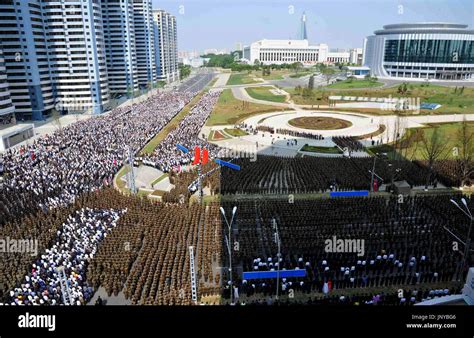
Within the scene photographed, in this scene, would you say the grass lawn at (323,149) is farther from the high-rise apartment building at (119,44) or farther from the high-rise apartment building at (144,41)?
the high-rise apartment building at (144,41)

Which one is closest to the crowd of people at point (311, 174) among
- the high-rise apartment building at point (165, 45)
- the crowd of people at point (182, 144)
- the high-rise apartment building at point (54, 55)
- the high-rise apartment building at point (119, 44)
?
the crowd of people at point (182, 144)

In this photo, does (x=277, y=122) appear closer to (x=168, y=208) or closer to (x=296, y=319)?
(x=168, y=208)

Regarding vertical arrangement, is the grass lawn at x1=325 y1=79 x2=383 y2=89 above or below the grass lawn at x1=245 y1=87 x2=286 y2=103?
above

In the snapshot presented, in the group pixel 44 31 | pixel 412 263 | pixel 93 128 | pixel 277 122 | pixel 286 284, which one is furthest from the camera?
pixel 44 31

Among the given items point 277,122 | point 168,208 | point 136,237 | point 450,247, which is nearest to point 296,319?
point 136,237

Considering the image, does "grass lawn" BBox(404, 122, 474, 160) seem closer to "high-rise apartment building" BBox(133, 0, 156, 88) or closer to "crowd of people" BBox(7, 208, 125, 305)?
"crowd of people" BBox(7, 208, 125, 305)

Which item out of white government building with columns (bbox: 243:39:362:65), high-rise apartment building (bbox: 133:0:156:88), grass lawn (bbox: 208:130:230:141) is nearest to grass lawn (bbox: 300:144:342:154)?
grass lawn (bbox: 208:130:230:141)

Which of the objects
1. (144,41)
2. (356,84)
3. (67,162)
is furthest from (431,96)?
(144,41)
